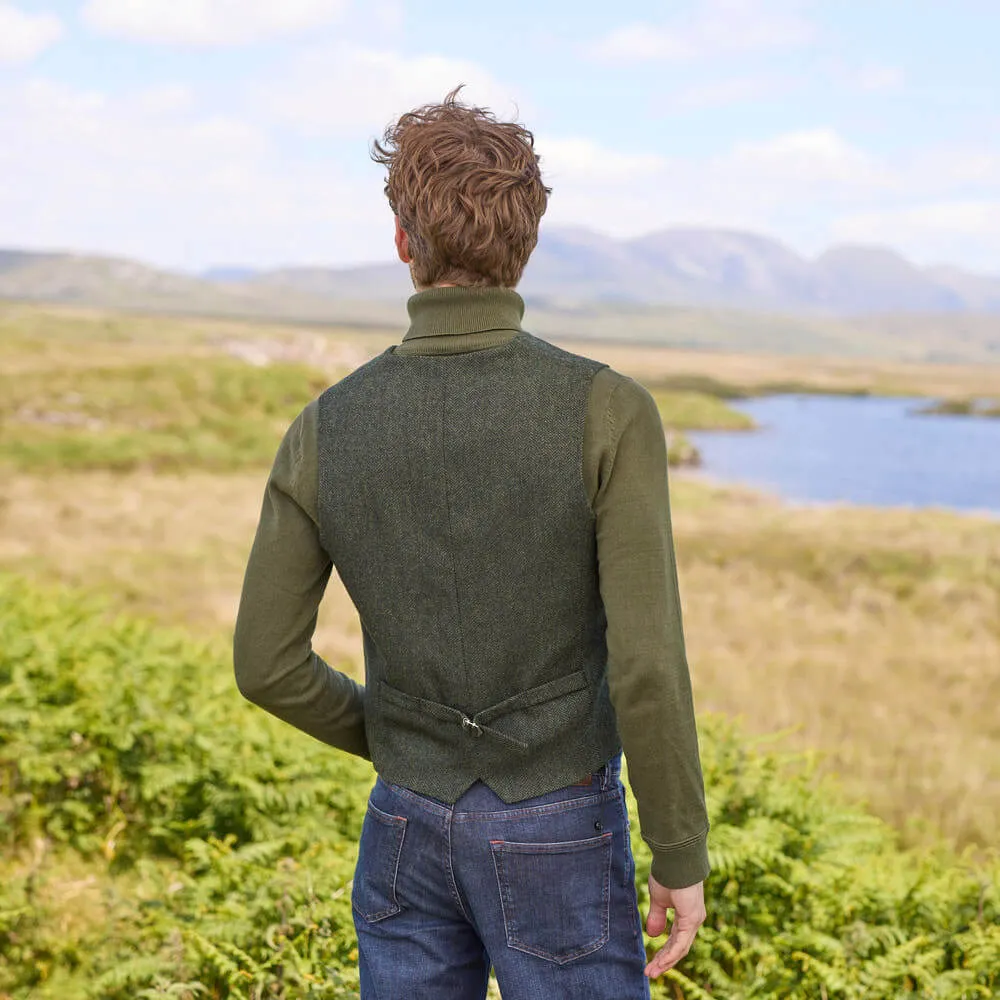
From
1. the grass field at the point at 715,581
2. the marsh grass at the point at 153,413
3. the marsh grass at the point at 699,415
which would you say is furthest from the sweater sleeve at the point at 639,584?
the marsh grass at the point at 699,415

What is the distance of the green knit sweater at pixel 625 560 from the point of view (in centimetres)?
238

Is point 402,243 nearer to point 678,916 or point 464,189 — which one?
point 464,189

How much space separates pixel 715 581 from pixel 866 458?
48120 mm

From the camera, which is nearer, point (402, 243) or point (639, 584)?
point (639, 584)

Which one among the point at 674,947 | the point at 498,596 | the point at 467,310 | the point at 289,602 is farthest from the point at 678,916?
the point at 467,310

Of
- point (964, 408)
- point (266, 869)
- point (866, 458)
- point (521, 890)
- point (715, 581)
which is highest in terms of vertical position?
point (964, 408)

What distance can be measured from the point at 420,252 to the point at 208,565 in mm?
16444

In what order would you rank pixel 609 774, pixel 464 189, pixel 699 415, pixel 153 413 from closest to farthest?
pixel 464 189, pixel 609 774, pixel 153 413, pixel 699 415

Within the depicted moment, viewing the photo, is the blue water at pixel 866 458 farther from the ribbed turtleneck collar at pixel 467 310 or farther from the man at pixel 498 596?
the ribbed turtleneck collar at pixel 467 310

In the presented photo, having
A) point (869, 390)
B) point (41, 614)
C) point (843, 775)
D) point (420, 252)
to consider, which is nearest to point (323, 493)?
point (420, 252)

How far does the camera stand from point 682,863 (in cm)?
250

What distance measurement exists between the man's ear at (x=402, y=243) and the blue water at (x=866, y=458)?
135 ft

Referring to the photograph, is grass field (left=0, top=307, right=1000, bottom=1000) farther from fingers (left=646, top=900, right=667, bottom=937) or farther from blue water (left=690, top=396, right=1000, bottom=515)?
blue water (left=690, top=396, right=1000, bottom=515)

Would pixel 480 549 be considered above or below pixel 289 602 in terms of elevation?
above
